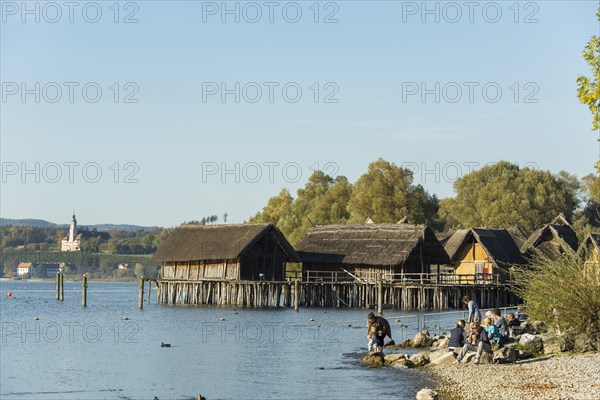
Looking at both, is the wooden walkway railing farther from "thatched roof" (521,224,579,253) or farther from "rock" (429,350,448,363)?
"rock" (429,350,448,363)

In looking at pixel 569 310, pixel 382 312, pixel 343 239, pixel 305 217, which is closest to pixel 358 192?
pixel 305 217

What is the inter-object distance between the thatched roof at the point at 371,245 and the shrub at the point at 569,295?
1363 inches

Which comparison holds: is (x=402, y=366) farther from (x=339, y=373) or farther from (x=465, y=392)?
(x=465, y=392)

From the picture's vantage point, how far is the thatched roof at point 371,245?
6975cm

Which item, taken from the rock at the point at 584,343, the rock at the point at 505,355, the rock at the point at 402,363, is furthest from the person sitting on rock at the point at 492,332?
the rock at the point at 584,343

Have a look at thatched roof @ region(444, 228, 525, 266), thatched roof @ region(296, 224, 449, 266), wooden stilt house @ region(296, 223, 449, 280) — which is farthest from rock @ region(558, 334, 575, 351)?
thatched roof @ region(444, 228, 525, 266)

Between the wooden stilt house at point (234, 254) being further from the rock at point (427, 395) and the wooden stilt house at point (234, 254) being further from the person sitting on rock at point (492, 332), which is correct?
the rock at point (427, 395)

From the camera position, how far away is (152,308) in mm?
74875

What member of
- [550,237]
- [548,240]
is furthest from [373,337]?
[548,240]

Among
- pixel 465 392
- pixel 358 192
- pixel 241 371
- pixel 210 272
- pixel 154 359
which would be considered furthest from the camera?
pixel 358 192

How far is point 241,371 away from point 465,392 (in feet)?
37.4

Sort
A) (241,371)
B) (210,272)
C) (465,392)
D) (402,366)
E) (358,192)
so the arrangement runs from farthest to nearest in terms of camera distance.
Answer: (358,192) → (210,272) → (241,371) → (402,366) → (465,392)

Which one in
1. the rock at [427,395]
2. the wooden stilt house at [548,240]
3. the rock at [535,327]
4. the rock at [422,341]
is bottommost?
the rock at [427,395]

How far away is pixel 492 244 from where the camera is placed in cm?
7669
